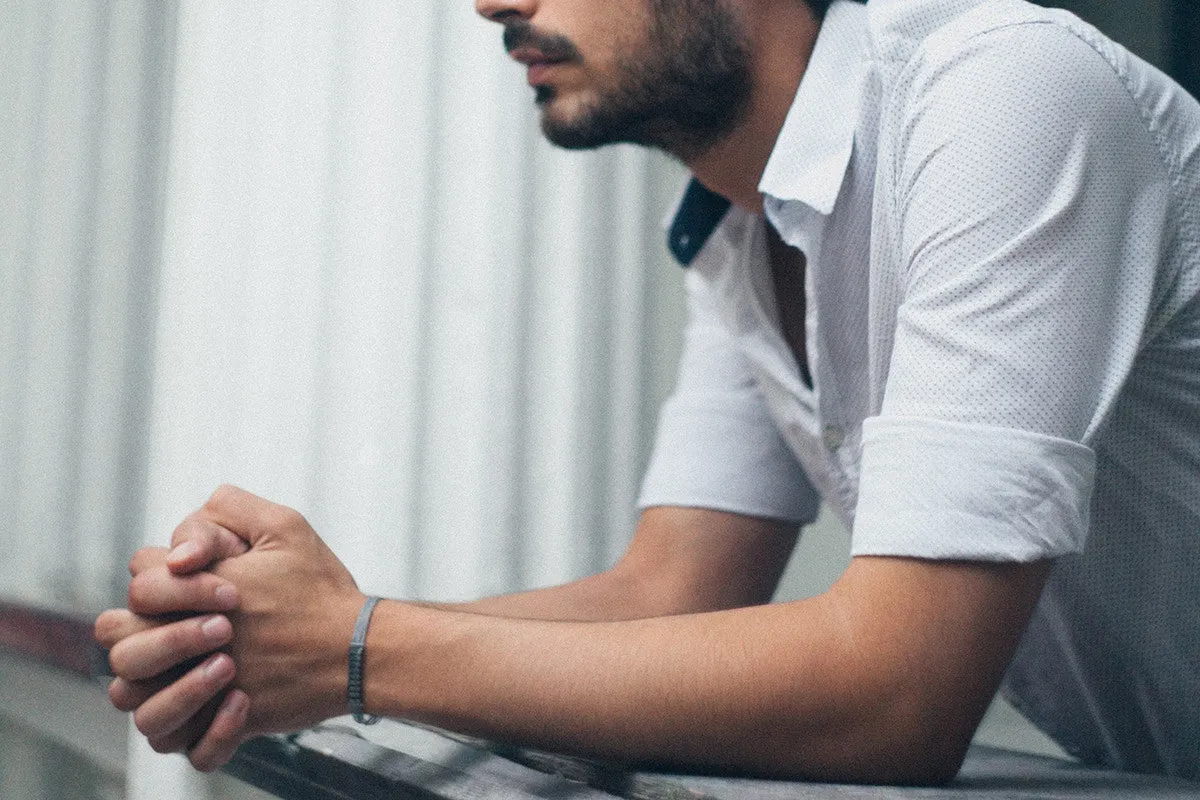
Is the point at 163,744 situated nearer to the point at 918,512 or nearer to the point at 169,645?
the point at 169,645

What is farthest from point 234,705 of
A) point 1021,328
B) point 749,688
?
point 1021,328

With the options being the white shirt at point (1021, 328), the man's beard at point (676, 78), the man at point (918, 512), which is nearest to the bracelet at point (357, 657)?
the man at point (918, 512)

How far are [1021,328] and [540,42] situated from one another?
58cm

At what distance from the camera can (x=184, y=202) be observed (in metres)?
1.26

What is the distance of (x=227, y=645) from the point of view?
74 centimetres

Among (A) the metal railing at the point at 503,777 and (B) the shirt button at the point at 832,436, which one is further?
(B) the shirt button at the point at 832,436

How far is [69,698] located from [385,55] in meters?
0.83

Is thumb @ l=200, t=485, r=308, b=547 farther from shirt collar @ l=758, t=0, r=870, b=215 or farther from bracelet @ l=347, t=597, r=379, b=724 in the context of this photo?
shirt collar @ l=758, t=0, r=870, b=215

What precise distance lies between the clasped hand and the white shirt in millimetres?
350

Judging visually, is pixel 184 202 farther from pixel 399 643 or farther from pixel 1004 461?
pixel 1004 461

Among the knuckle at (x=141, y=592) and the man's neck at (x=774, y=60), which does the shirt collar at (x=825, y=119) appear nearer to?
the man's neck at (x=774, y=60)

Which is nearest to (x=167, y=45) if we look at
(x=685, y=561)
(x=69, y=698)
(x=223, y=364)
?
(x=223, y=364)

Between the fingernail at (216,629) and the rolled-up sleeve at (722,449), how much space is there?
0.60 m

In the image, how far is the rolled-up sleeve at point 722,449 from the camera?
1224 mm
